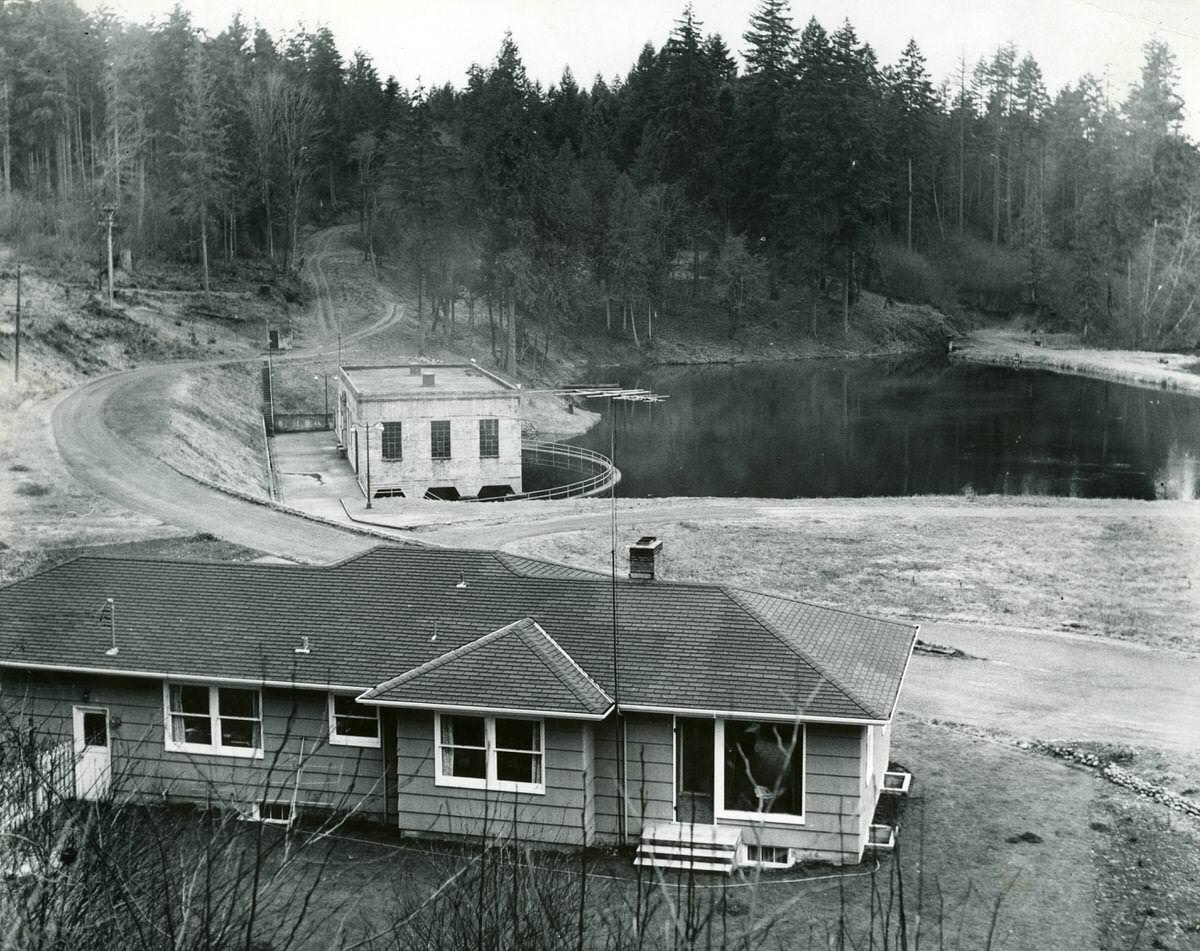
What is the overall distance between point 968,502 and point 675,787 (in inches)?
1182

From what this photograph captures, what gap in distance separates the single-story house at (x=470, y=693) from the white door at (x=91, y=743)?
0.04 meters

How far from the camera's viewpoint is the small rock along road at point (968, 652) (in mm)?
22922

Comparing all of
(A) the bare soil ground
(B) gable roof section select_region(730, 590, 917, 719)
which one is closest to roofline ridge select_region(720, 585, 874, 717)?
(B) gable roof section select_region(730, 590, 917, 719)

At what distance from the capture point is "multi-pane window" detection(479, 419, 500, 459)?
50.5 metres

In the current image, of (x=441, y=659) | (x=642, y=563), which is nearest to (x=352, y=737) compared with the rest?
(x=441, y=659)

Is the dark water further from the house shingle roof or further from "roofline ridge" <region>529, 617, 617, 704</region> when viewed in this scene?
"roofline ridge" <region>529, 617, 617, 704</region>

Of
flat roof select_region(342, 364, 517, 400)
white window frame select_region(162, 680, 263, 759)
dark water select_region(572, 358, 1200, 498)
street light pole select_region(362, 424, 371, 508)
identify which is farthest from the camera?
dark water select_region(572, 358, 1200, 498)

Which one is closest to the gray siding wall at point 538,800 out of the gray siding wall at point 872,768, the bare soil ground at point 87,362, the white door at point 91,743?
the gray siding wall at point 872,768

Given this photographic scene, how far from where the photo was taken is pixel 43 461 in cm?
3981

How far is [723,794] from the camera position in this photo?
1703cm

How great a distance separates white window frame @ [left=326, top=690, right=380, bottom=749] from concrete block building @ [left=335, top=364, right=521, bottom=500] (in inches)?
1200

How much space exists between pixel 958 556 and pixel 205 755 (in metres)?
23.3

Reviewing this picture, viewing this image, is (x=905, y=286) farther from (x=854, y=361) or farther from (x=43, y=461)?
(x=43, y=461)

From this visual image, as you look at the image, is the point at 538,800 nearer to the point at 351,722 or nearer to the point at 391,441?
the point at 351,722
